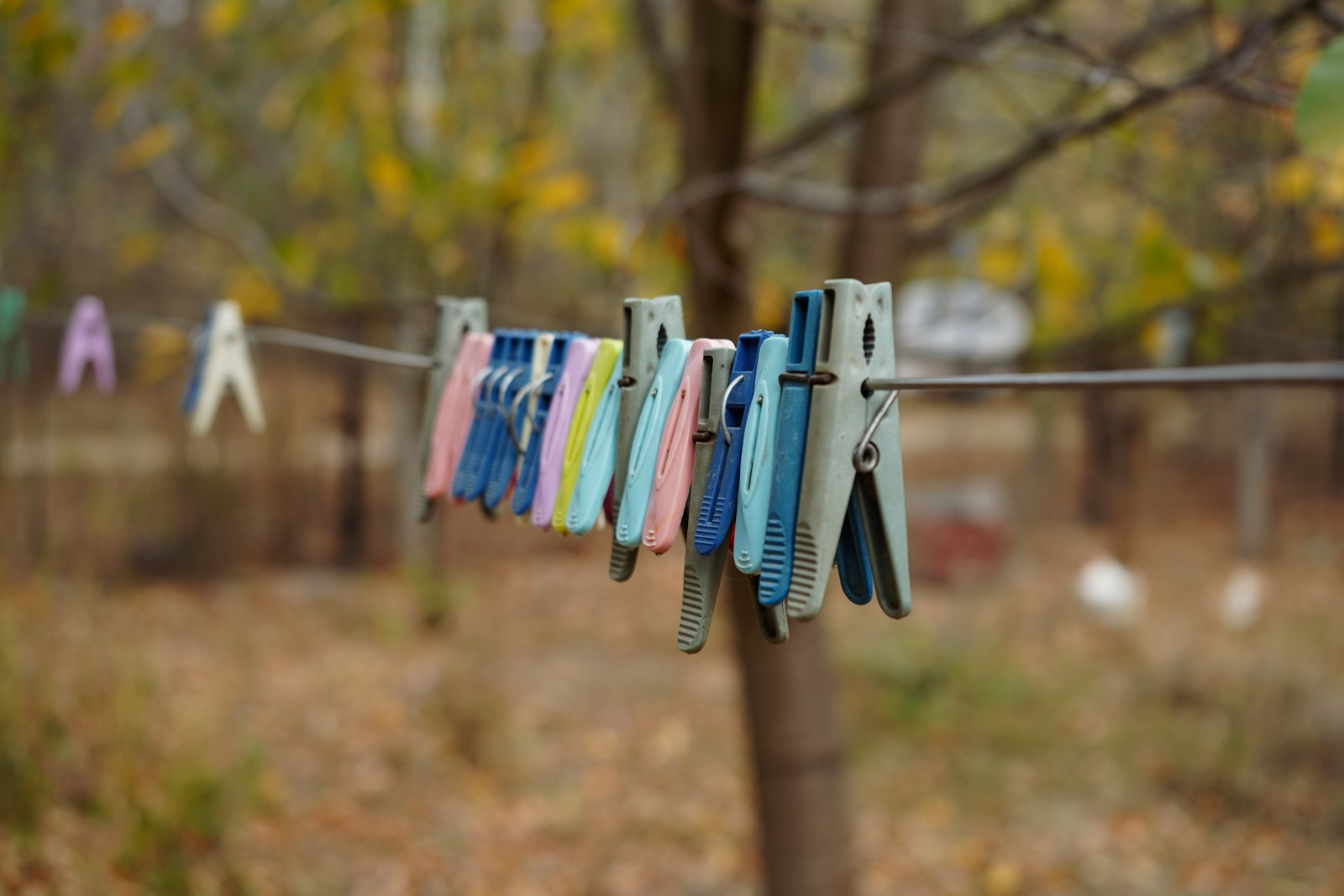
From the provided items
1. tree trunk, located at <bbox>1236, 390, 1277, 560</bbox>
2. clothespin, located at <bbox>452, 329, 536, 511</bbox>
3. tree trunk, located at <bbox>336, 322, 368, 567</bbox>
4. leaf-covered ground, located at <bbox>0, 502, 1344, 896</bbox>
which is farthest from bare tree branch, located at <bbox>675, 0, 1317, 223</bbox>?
tree trunk, located at <bbox>1236, 390, 1277, 560</bbox>

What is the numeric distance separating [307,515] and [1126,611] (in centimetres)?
595

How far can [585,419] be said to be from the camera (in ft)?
4.25

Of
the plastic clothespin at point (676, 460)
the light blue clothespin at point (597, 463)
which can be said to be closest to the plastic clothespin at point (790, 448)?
the plastic clothespin at point (676, 460)

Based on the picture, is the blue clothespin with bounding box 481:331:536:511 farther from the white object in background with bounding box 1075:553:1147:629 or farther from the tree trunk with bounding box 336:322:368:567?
the tree trunk with bounding box 336:322:368:567

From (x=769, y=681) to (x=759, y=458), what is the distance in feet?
6.82

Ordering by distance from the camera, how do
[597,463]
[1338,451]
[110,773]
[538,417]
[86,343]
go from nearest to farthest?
[597,463], [538,417], [86,343], [110,773], [1338,451]

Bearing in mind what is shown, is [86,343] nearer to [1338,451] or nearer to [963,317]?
[963,317]

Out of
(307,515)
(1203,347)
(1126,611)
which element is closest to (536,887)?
(1203,347)

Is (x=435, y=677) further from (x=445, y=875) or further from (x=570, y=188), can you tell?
(x=570, y=188)

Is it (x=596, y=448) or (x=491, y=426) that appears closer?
(x=596, y=448)

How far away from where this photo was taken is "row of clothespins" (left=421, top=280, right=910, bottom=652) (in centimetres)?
100

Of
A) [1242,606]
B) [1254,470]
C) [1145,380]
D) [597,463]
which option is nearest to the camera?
[1145,380]

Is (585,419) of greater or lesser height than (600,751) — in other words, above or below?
above

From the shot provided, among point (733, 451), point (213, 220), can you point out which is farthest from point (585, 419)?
point (213, 220)
